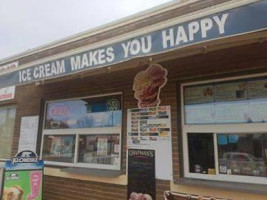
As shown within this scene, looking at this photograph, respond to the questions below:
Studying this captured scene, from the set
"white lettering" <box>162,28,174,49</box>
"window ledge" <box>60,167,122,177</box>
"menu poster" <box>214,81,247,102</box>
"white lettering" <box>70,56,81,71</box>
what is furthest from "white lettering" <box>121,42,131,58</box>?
"window ledge" <box>60,167,122,177</box>

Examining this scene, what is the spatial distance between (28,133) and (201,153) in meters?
4.32

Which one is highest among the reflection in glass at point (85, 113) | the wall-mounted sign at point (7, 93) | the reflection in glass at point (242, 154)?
the wall-mounted sign at point (7, 93)

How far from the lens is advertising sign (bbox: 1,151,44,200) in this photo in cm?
516

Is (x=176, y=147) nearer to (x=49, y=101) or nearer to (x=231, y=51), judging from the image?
(x=231, y=51)

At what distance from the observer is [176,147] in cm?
451

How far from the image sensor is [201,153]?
173 inches

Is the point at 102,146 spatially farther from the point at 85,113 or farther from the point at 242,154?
the point at 242,154

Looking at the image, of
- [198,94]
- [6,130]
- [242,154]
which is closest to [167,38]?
[198,94]

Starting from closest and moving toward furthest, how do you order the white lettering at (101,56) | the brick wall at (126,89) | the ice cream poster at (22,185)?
the white lettering at (101,56), the brick wall at (126,89), the ice cream poster at (22,185)

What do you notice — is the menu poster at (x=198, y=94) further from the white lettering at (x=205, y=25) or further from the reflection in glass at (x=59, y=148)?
the reflection in glass at (x=59, y=148)

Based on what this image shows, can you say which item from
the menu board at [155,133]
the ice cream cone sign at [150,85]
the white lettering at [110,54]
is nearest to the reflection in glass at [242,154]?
the menu board at [155,133]

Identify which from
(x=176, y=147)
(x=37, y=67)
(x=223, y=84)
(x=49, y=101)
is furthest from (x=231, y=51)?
(x=49, y=101)

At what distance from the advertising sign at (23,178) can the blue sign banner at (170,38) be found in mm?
1695

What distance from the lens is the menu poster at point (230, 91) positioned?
4.12 meters
